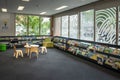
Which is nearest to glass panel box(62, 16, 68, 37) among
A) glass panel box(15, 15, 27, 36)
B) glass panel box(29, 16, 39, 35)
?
glass panel box(29, 16, 39, 35)

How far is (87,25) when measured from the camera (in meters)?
8.26

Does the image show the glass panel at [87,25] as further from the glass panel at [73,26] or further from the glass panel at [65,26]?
the glass panel at [65,26]

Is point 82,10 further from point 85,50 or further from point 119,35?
point 119,35

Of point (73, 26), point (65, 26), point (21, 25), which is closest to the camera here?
point (73, 26)

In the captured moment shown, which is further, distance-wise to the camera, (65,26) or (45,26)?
(45,26)

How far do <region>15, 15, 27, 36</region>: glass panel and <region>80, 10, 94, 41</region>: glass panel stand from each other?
5.68 m

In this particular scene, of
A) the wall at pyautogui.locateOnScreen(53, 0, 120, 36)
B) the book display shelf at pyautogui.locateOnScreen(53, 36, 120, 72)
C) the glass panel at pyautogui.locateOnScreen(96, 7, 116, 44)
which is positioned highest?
the wall at pyautogui.locateOnScreen(53, 0, 120, 36)

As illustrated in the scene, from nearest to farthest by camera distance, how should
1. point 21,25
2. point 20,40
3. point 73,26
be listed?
point 73,26, point 20,40, point 21,25

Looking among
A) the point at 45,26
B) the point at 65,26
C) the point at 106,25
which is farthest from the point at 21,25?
the point at 106,25

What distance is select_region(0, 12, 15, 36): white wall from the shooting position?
1141 cm

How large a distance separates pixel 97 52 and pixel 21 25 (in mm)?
7697

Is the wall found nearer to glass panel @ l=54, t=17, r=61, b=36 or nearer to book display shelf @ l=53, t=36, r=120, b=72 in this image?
book display shelf @ l=53, t=36, r=120, b=72

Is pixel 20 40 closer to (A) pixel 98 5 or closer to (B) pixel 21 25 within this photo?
(B) pixel 21 25

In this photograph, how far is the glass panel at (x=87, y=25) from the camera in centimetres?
783
